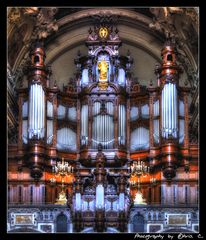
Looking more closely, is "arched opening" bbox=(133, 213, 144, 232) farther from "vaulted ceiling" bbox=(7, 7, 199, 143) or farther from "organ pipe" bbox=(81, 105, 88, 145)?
"vaulted ceiling" bbox=(7, 7, 199, 143)

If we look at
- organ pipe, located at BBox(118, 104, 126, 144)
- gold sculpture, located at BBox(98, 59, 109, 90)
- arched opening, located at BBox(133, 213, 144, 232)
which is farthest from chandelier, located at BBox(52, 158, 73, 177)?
arched opening, located at BBox(133, 213, 144, 232)

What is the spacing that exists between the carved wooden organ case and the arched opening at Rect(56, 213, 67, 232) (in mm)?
1467

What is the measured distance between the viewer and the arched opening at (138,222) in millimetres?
25141

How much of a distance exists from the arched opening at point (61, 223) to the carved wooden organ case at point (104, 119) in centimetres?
147

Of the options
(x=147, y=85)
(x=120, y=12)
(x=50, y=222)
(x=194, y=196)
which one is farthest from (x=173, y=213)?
(x=120, y=12)

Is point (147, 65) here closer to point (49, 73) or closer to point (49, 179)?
point (49, 73)

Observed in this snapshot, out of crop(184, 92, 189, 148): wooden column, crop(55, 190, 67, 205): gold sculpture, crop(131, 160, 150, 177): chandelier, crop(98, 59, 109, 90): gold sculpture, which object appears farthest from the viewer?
crop(98, 59, 109, 90): gold sculpture

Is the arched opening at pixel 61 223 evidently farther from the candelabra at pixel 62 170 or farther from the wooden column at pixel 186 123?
the wooden column at pixel 186 123

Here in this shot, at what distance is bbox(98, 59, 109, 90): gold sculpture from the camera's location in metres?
28.5

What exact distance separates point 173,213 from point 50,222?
149 inches

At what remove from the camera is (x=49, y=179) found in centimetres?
2728

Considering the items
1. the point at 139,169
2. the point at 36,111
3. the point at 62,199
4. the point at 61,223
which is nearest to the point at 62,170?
the point at 62,199

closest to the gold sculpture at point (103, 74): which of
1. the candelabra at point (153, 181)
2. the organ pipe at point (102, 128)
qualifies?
the organ pipe at point (102, 128)

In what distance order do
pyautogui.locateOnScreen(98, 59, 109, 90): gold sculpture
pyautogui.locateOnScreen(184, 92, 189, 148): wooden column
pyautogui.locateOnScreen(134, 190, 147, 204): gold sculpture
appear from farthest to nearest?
pyautogui.locateOnScreen(98, 59, 109, 90): gold sculpture → pyautogui.locateOnScreen(184, 92, 189, 148): wooden column → pyautogui.locateOnScreen(134, 190, 147, 204): gold sculpture
